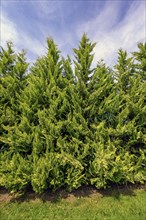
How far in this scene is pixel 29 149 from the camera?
746 centimetres

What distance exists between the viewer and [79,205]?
6.44m

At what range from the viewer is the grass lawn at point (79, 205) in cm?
566

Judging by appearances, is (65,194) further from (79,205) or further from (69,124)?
(69,124)

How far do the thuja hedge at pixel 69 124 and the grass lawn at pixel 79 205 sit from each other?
48 centimetres

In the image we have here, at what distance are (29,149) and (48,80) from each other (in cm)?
324

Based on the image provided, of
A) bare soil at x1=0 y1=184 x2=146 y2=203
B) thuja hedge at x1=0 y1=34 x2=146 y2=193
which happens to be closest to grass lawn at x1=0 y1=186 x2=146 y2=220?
bare soil at x1=0 y1=184 x2=146 y2=203

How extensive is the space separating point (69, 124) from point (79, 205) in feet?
10.2

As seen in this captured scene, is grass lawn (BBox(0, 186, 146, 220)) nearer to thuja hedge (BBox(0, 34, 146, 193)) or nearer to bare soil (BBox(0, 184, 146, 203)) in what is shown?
bare soil (BBox(0, 184, 146, 203))

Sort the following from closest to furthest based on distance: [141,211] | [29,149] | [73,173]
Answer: [141,211], [73,173], [29,149]

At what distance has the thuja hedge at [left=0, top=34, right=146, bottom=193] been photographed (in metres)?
6.80

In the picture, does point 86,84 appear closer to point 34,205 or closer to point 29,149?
point 29,149

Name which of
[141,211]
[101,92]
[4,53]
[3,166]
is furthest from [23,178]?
[4,53]

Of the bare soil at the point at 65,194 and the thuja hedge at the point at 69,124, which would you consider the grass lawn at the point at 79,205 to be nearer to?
the bare soil at the point at 65,194

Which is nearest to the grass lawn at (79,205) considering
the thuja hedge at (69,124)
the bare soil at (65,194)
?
the bare soil at (65,194)
